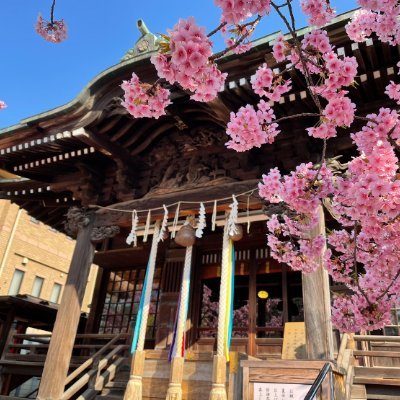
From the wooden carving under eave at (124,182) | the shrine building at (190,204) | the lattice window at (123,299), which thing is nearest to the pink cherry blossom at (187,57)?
the shrine building at (190,204)

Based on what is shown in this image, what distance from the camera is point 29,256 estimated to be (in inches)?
760

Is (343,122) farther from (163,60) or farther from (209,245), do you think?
(209,245)

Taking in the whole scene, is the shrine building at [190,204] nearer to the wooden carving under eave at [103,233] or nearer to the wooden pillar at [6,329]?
the wooden carving under eave at [103,233]

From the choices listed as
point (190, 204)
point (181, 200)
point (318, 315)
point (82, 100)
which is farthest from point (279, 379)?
point (82, 100)

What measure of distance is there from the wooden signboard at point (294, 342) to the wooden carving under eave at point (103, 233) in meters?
3.79

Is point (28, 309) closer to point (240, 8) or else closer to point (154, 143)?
point (154, 143)

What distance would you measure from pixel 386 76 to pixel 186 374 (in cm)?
535

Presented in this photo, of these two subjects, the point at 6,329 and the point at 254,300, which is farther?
the point at 6,329

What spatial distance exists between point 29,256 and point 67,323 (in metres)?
14.6

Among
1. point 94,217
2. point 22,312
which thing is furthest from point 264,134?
point 22,312

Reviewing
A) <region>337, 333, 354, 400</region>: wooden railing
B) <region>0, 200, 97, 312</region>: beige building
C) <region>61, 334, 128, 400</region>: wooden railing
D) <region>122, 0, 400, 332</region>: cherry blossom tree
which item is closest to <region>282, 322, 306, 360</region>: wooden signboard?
<region>337, 333, 354, 400</region>: wooden railing

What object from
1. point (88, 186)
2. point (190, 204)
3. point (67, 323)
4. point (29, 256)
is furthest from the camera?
point (29, 256)

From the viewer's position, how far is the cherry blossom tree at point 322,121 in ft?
8.40

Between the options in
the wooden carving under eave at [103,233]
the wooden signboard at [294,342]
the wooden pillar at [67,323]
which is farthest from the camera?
the wooden carving under eave at [103,233]
